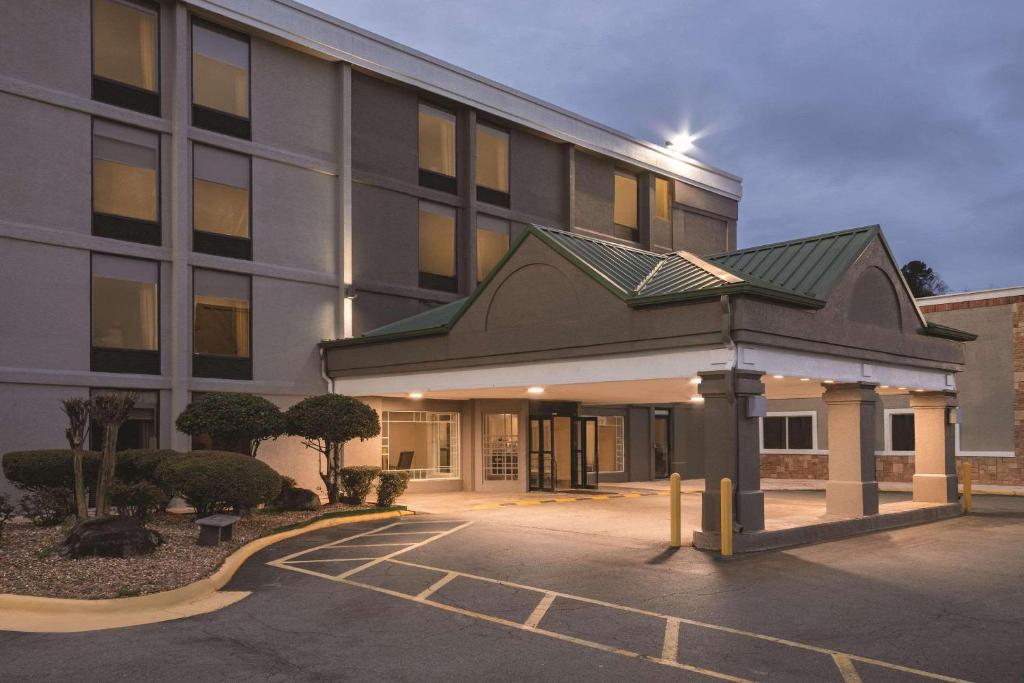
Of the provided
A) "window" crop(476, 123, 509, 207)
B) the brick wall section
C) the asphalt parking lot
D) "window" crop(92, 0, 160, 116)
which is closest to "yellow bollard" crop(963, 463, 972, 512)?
the brick wall section

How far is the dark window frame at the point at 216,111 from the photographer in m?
23.8

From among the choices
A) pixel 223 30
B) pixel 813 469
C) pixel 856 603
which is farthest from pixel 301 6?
pixel 813 469

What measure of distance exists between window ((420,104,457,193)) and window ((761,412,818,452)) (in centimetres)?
1672

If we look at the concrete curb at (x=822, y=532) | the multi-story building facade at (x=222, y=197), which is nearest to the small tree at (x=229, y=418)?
the multi-story building facade at (x=222, y=197)

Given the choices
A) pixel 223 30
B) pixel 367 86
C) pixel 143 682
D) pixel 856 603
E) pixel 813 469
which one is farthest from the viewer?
pixel 813 469

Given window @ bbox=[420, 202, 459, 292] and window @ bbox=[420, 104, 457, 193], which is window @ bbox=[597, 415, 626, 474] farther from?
window @ bbox=[420, 104, 457, 193]

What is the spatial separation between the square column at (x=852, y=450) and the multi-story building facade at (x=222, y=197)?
494 inches

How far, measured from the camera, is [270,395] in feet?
82.1

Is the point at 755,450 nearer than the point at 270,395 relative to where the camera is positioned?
Yes

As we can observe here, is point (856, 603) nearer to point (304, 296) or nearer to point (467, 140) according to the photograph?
point (304, 296)

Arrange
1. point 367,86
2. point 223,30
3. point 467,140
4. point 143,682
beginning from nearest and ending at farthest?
point 143,682, point 223,30, point 367,86, point 467,140

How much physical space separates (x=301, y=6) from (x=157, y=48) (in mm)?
4436

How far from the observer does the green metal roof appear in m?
18.2

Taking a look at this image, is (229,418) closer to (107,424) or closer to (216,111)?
(107,424)
